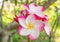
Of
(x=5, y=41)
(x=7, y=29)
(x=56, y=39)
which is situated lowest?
(x=56, y=39)

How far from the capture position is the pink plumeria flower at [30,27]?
75 cm

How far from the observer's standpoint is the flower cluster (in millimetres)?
758

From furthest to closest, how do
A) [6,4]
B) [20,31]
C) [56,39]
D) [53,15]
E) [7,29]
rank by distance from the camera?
[56,39]
[53,15]
[6,4]
[7,29]
[20,31]

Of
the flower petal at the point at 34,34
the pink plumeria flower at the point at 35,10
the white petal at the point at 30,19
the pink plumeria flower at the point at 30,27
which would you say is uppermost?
the pink plumeria flower at the point at 35,10

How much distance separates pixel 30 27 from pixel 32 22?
2 cm

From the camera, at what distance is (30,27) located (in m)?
0.80

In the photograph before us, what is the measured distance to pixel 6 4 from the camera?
2.37 m

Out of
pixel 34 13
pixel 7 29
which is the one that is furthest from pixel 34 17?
pixel 7 29

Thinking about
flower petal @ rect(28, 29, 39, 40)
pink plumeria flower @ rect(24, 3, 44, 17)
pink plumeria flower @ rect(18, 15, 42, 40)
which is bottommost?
flower petal @ rect(28, 29, 39, 40)

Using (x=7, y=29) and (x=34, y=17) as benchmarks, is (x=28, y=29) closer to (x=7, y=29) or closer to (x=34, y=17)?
(x=34, y=17)

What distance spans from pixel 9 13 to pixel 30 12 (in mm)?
1618

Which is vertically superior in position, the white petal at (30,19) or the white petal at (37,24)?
the white petal at (30,19)

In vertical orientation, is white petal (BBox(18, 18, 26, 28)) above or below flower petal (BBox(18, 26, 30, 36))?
above

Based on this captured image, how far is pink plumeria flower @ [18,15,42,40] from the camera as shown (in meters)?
0.75
